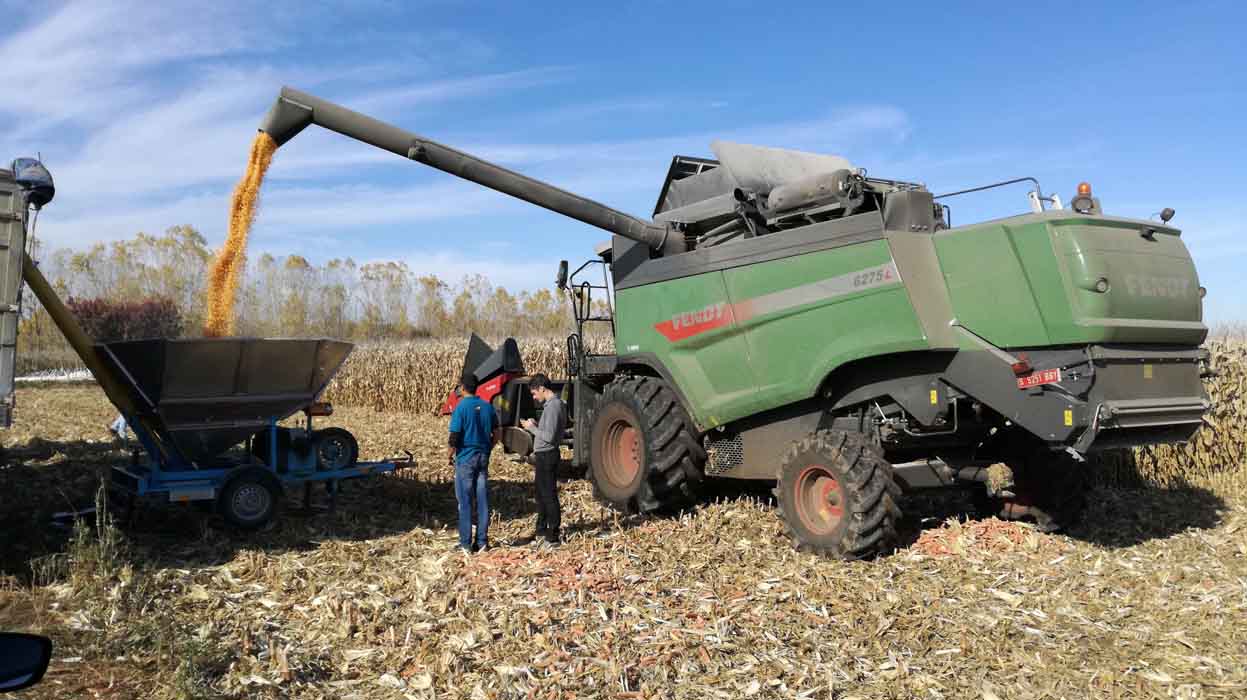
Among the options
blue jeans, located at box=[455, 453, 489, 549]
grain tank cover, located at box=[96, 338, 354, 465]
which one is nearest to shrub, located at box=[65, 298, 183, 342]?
grain tank cover, located at box=[96, 338, 354, 465]

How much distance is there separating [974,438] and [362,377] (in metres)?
18.9

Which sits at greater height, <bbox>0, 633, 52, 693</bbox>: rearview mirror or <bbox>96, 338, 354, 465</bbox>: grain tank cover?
<bbox>96, 338, 354, 465</bbox>: grain tank cover

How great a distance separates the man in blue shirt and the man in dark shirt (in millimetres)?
500

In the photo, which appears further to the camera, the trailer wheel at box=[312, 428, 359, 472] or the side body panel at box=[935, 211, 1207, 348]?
the trailer wheel at box=[312, 428, 359, 472]

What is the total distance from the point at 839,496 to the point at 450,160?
5.15m

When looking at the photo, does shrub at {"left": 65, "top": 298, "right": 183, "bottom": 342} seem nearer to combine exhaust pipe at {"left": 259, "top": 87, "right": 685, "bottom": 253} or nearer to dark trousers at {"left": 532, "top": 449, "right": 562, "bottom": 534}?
combine exhaust pipe at {"left": 259, "top": 87, "right": 685, "bottom": 253}

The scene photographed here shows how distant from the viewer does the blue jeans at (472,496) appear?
821cm

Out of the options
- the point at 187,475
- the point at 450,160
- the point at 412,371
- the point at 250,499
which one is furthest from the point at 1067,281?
the point at 412,371

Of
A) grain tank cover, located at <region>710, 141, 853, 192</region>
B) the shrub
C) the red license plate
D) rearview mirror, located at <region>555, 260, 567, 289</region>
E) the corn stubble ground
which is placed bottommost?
the corn stubble ground

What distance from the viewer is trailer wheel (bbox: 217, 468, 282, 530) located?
852 centimetres

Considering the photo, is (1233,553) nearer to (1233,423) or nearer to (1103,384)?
(1103,384)

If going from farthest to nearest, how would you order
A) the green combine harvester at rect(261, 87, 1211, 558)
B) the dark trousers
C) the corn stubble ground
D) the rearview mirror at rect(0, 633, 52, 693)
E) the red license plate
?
the dark trousers < the green combine harvester at rect(261, 87, 1211, 558) < the red license plate < the corn stubble ground < the rearview mirror at rect(0, 633, 52, 693)

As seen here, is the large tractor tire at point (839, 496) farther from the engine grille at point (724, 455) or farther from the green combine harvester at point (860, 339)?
the engine grille at point (724, 455)

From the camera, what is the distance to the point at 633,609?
6414 millimetres
